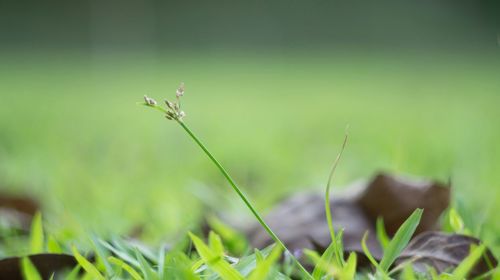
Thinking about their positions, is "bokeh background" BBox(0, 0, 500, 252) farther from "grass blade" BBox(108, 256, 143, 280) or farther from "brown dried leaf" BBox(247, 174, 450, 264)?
"grass blade" BBox(108, 256, 143, 280)

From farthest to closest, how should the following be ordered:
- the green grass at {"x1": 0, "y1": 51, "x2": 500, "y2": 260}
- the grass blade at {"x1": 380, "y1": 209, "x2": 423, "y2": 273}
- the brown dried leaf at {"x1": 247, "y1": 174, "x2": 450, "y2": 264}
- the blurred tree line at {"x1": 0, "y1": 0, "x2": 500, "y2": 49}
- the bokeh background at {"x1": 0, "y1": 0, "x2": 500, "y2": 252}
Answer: the blurred tree line at {"x1": 0, "y1": 0, "x2": 500, "y2": 49}, the bokeh background at {"x1": 0, "y1": 0, "x2": 500, "y2": 252}, the green grass at {"x1": 0, "y1": 51, "x2": 500, "y2": 260}, the brown dried leaf at {"x1": 247, "y1": 174, "x2": 450, "y2": 264}, the grass blade at {"x1": 380, "y1": 209, "x2": 423, "y2": 273}

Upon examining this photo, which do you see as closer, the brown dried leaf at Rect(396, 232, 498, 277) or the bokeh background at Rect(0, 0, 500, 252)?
the brown dried leaf at Rect(396, 232, 498, 277)

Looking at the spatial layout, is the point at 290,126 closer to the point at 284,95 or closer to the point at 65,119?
the point at 65,119

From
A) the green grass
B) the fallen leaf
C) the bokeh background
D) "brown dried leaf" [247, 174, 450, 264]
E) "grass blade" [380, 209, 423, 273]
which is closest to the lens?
"grass blade" [380, 209, 423, 273]

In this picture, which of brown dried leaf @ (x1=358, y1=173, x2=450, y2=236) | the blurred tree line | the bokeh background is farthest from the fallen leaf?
the blurred tree line

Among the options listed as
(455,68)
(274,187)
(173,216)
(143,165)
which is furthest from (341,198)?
(455,68)

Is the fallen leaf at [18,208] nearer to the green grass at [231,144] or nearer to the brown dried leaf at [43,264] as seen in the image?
the green grass at [231,144]

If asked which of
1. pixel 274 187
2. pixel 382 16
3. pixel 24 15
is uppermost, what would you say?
pixel 24 15
